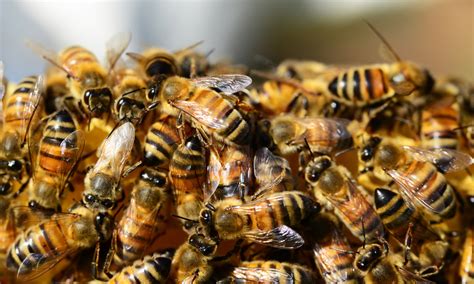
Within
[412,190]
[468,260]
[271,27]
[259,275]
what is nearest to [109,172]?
[259,275]

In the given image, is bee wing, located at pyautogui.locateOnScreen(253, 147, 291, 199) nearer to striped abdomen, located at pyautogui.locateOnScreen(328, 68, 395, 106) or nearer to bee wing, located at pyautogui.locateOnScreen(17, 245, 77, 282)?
striped abdomen, located at pyautogui.locateOnScreen(328, 68, 395, 106)

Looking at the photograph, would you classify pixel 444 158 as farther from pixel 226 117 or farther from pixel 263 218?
pixel 226 117

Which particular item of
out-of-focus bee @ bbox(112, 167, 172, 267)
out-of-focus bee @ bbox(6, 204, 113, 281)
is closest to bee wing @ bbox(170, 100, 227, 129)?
out-of-focus bee @ bbox(112, 167, 172, 267)

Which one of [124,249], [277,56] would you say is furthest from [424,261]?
[277,56]

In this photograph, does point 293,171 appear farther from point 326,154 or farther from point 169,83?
point 169,83

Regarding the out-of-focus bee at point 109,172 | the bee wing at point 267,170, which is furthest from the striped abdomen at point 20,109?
the bee wing at point 267,170

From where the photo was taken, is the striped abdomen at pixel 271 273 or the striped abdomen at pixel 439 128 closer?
the striped abdomen at pixel 271 273

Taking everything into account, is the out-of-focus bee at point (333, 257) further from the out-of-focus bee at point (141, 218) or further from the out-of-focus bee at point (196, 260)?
the out-of-focus bee at point (141, 218)
